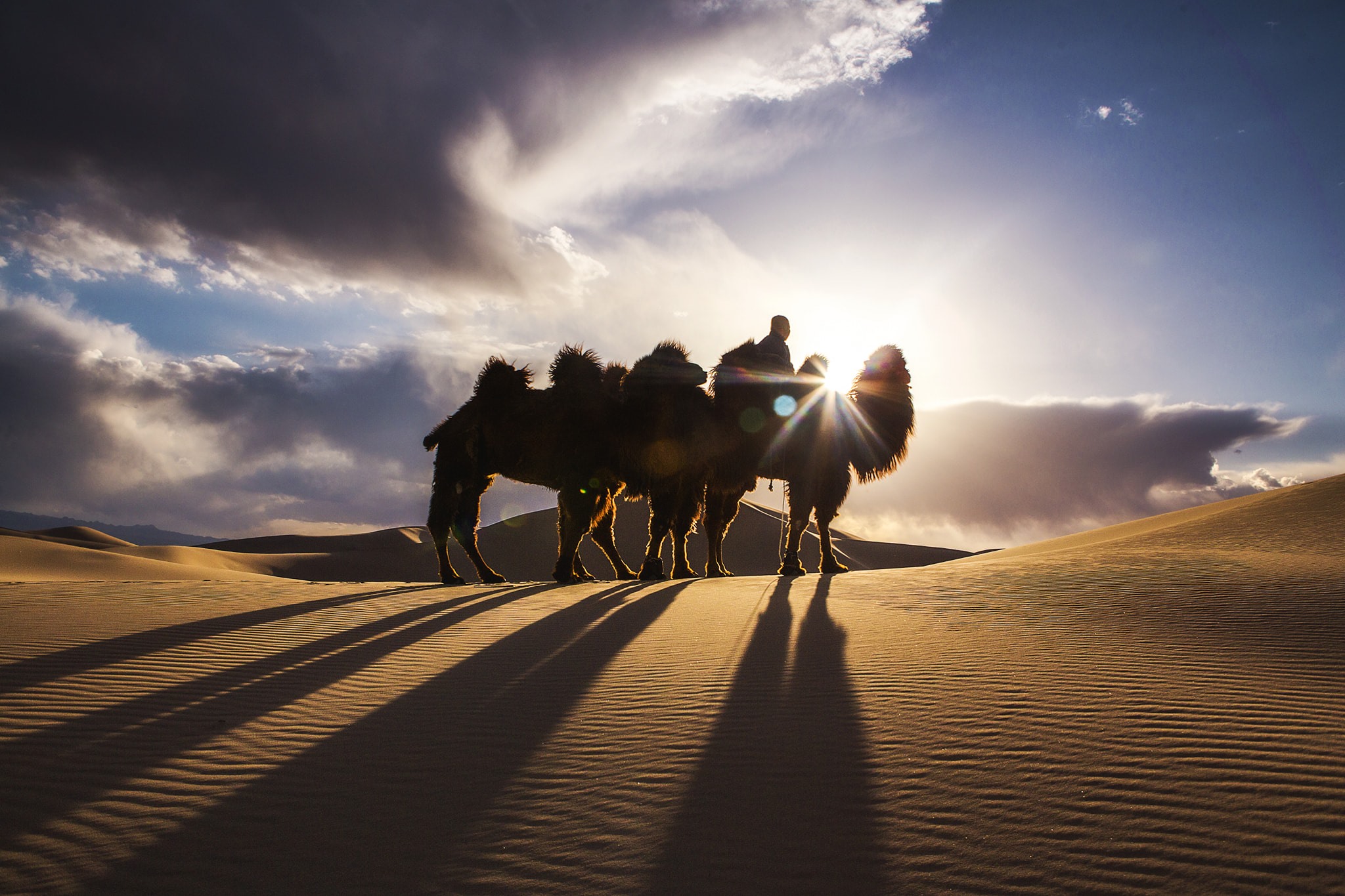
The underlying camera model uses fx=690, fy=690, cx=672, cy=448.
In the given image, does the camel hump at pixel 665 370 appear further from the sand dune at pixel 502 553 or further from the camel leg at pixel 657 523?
the sand dune at pixel 502 553

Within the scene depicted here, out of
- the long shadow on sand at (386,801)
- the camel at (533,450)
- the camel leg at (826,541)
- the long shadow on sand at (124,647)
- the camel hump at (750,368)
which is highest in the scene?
the camel hump at (750,368)

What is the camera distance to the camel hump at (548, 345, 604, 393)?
1246 cm

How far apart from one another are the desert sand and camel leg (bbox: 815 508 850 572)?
5.20 m

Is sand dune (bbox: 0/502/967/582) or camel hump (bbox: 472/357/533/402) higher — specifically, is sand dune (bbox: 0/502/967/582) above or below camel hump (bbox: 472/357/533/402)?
below

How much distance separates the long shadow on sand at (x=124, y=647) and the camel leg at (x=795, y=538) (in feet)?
23.0

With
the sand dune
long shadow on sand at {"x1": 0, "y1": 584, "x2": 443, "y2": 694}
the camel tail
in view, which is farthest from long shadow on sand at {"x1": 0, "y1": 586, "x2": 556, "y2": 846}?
the sand dune

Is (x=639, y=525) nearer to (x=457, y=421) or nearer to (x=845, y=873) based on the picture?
(x=457, y=421)

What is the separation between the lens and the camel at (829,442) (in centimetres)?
1252

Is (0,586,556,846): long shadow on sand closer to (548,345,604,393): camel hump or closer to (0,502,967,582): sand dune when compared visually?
(548,345,604,393): camel hump

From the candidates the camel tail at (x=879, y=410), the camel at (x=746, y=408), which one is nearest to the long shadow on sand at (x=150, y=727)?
the camel at (x=746, y=408)

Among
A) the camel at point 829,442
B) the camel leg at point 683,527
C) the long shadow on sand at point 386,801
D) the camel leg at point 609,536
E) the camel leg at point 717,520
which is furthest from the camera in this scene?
the camel leg at point 717,520

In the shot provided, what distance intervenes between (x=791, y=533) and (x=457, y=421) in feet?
21.1

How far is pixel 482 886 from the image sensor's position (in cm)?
248

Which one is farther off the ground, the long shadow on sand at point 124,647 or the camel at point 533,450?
the camel at point 533,450
